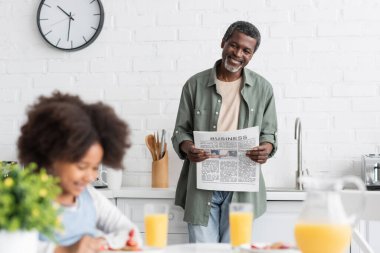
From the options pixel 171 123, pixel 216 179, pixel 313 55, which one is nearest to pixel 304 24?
pixel 313 55

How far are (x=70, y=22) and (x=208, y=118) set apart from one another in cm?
125

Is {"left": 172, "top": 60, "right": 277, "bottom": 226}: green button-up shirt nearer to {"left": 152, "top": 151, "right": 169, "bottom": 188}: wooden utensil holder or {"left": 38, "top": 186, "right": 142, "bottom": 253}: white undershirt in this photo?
{"left": 152, "top": 151, "right": 169, "bottom": 188}: wooden utensil holder

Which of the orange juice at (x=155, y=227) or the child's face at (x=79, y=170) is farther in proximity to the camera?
the orange juice at (x=155, y=227)

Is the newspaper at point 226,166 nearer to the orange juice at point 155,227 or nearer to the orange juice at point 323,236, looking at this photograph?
the orange juice at point 155,227

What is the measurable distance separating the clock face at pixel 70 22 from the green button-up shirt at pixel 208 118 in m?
0.95

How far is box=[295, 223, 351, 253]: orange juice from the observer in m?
1.54

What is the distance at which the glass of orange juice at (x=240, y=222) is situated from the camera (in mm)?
1808

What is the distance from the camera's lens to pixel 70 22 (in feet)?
12.9

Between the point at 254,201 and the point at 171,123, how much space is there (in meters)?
0.85

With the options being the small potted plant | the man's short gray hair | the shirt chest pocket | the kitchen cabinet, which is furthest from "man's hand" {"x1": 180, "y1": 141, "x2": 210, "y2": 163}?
the small potted plant

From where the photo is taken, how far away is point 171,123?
3.79 m

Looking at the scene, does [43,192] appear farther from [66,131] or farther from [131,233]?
[131,233]

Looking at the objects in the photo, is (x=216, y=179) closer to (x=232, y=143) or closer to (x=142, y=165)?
(x=232, y=143)

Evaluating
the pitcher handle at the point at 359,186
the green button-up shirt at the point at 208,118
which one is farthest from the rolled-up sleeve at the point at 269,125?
the pitcher handle at the point at 359,186
